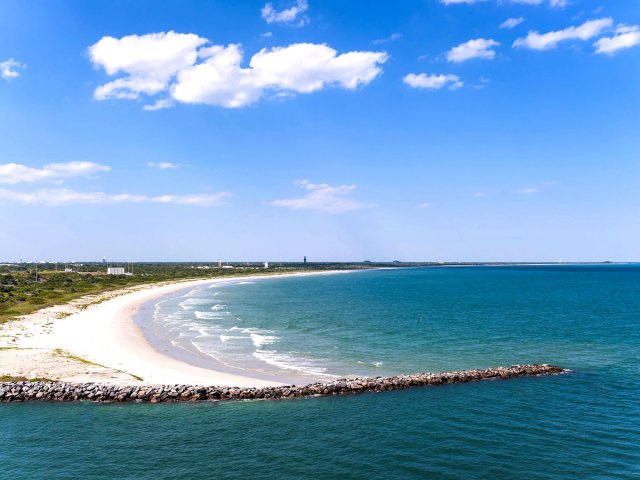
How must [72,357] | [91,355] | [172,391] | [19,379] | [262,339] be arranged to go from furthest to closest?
1. [262,339]
2. [91,355]
3. [72,357]
4. [19,379]
5. [172,391]

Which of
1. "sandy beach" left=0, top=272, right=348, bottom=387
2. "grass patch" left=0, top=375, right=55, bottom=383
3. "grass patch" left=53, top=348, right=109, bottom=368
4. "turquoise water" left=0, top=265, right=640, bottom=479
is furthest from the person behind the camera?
"grass patch" left=53, top=348, right=109, bottom=368

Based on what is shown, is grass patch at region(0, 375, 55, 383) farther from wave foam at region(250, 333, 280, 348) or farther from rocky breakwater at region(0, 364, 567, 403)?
wave foam at region(250, 333, 280, 348)

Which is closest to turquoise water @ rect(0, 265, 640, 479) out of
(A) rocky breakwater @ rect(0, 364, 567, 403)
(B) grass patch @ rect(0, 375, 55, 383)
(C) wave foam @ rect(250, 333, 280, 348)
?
(A) rocky breakwater @ rect(0, 364, 567, 403)

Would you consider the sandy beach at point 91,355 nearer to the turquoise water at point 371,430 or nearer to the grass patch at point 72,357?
the grass patch at point 72,357

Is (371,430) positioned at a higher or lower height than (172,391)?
lower

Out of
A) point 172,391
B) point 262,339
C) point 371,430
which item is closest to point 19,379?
point 172,391

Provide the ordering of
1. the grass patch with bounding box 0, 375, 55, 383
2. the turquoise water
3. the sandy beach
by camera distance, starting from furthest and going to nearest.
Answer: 1. the sandy beach
2. the grass patch with bounding box 0, 375, 55, 383
3. the turquoise water

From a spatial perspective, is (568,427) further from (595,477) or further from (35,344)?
(35,344)

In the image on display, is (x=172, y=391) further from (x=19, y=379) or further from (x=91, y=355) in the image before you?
(x=91, y=355)

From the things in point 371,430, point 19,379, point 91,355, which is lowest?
point 371,430
